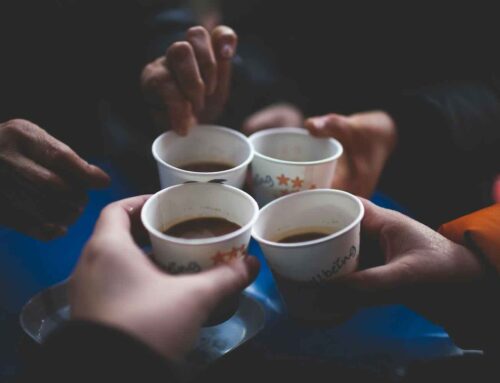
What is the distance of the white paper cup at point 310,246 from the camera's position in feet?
2.90

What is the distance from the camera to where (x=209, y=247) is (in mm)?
851

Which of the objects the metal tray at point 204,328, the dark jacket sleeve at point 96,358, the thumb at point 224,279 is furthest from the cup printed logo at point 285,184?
the dark jacket sleeve at point 96,358

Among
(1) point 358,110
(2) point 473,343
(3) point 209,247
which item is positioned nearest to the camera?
(3) point 209,247

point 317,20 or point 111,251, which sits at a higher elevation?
point 317,20

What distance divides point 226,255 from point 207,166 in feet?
1.63

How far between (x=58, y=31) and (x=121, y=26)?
29 centimetres

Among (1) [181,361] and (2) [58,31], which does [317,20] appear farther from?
(1) [181,361]

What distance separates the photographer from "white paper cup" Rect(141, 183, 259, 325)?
858 millimetres

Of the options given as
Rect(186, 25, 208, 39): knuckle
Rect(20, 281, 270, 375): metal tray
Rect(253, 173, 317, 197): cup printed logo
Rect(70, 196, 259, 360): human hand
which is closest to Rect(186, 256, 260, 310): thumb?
Rect(70, 196, 259, 360): human hand

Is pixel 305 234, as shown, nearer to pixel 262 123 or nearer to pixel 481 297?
pixel 481 297

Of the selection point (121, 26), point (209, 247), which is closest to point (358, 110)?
point (121, 26)

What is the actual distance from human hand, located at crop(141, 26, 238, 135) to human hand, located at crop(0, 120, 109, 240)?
0.28 metres

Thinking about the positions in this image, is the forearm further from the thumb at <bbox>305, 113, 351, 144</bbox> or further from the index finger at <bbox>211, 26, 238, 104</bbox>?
the index finger at <bbox>211, 26, 238, 104</bbox>

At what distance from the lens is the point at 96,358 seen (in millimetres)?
722
